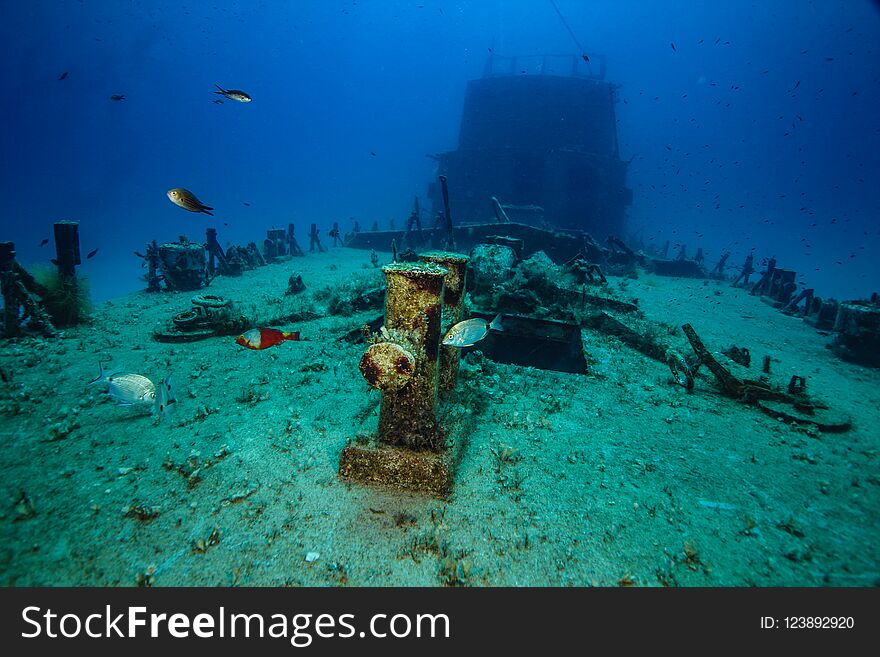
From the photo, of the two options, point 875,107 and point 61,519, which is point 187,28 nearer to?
point 61,519

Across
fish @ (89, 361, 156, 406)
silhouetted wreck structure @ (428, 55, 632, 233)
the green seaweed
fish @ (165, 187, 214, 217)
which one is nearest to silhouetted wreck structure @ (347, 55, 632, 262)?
silhouetted wreck structure @ (428, 55, 632, 233)

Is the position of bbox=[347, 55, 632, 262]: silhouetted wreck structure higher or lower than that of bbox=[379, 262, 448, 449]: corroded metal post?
higher

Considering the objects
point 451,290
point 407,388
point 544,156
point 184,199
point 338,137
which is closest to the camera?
point 407,388

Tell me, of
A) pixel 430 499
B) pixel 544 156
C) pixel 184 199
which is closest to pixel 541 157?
pixel 544 156

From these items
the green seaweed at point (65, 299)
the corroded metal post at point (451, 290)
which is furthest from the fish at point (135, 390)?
the green seaweed at point (65, 299)

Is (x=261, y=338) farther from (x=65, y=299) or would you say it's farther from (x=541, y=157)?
(x=541, y=157)

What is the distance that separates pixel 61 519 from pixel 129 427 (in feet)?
5.24

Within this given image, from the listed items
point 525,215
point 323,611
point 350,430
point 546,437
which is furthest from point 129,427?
point 525,215

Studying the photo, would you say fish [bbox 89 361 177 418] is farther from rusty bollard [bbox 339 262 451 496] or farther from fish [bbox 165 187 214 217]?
fish [bbox 165 187 214 217]

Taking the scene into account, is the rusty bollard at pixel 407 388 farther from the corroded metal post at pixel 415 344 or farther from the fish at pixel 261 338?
the fish at pixel 261 338

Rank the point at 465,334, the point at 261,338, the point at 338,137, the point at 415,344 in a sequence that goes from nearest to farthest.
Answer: the point at 415,344 → the point at 465,334 → the point at 261,338 → the point at 338,137

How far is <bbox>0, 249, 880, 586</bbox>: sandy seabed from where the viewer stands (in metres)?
2.67

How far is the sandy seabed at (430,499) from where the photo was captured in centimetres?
267

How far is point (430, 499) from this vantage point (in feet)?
10.9
